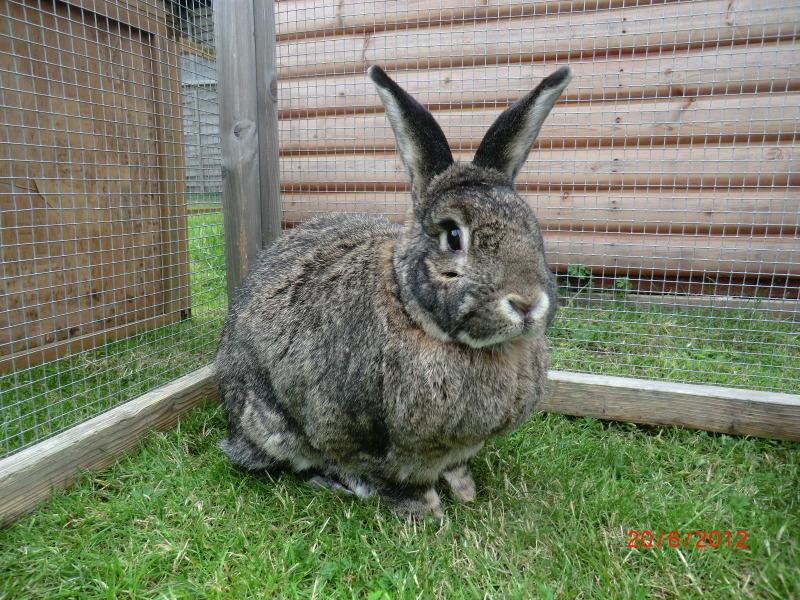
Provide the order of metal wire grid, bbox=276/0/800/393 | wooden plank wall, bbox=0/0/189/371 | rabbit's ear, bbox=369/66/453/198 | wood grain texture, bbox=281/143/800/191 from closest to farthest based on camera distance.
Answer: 1. rabbit's ear, bbox=369/66/453/198
2. wooden plank wall, bbox=0/0/189/371
3. metal wire grid, bbox=276/0/800/393
4. wood grain texture, bbox=281/143/800/191

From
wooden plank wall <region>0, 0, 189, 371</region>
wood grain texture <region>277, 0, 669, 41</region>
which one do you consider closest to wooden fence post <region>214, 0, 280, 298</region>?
wooden plank wall <region>0, 0, 189, 371</region>

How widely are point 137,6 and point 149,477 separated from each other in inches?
94.0

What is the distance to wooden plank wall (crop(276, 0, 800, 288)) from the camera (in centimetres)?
356

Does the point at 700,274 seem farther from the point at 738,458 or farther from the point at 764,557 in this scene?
the point at 764,557

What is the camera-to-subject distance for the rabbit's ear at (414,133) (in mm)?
1725

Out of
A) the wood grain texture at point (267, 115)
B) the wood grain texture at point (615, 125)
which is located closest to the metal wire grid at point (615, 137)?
the wood grain texture at point (615, 125)

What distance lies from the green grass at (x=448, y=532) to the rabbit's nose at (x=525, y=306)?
2.45ft

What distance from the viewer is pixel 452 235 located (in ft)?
5.53

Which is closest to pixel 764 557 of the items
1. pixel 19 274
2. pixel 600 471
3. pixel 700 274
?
pixel 600 471

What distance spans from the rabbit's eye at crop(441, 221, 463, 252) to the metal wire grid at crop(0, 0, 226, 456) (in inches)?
67.8

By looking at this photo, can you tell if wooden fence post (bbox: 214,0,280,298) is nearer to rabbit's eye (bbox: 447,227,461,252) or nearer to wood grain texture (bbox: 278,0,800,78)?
wood grain texture (bbox: 278,0,800,78)

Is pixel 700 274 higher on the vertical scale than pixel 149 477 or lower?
higher

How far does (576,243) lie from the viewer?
414cm
